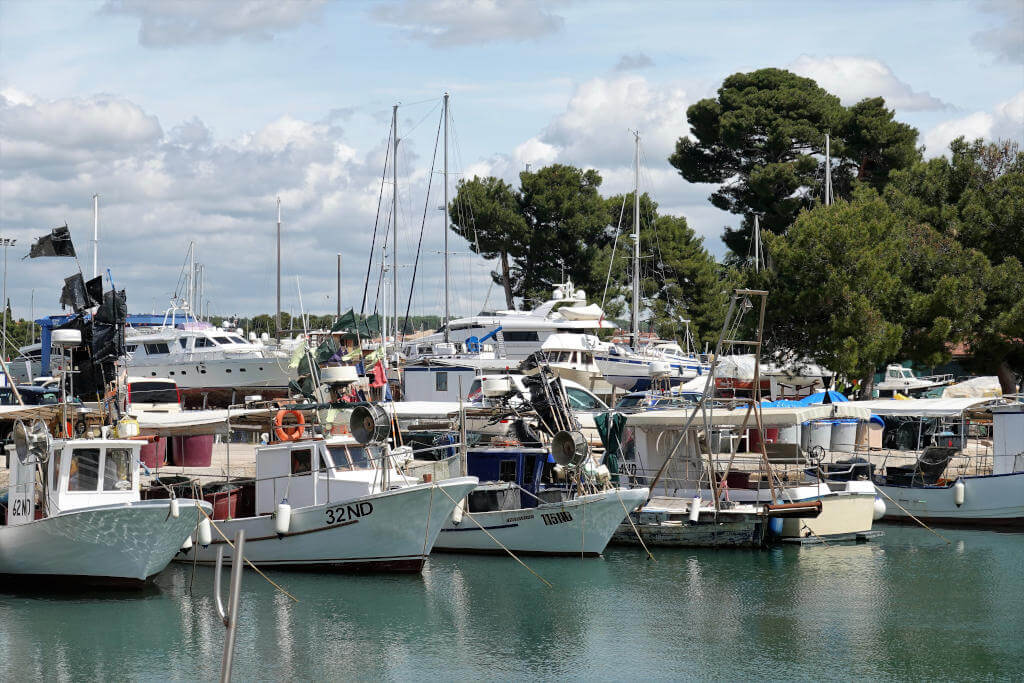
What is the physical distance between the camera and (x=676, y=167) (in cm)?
6272

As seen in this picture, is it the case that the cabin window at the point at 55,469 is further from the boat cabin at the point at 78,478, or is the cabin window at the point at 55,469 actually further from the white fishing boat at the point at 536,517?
the white fishing boat at the point at 536,517

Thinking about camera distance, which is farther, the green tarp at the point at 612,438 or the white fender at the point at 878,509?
the green tarp at the point at 612,438

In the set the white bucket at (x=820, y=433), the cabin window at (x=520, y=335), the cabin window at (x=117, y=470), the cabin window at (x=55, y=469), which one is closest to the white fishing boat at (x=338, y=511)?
the cabin window at (x=117, y=470)

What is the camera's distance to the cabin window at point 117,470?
70.0ft

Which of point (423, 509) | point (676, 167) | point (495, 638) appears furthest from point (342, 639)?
point (676, 167)

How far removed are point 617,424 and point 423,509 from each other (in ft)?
22.8

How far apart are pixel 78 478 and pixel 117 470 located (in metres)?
0.67

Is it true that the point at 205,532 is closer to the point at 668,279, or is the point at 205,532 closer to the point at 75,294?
the point at 75,294

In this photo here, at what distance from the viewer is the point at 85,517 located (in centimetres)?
2016

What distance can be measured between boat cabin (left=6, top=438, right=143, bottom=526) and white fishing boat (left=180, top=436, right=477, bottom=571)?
2.08 metres

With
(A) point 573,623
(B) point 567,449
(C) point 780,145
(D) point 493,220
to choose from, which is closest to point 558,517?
(B) point 567,449

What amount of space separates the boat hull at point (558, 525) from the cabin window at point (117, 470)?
6.40m

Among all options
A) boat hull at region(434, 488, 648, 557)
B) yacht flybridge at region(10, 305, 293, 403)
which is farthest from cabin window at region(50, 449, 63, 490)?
yacht flybridge at region(10, 305, 293, 403)

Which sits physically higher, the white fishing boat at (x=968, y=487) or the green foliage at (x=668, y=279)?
the green foliage at (x=668, y=279)
